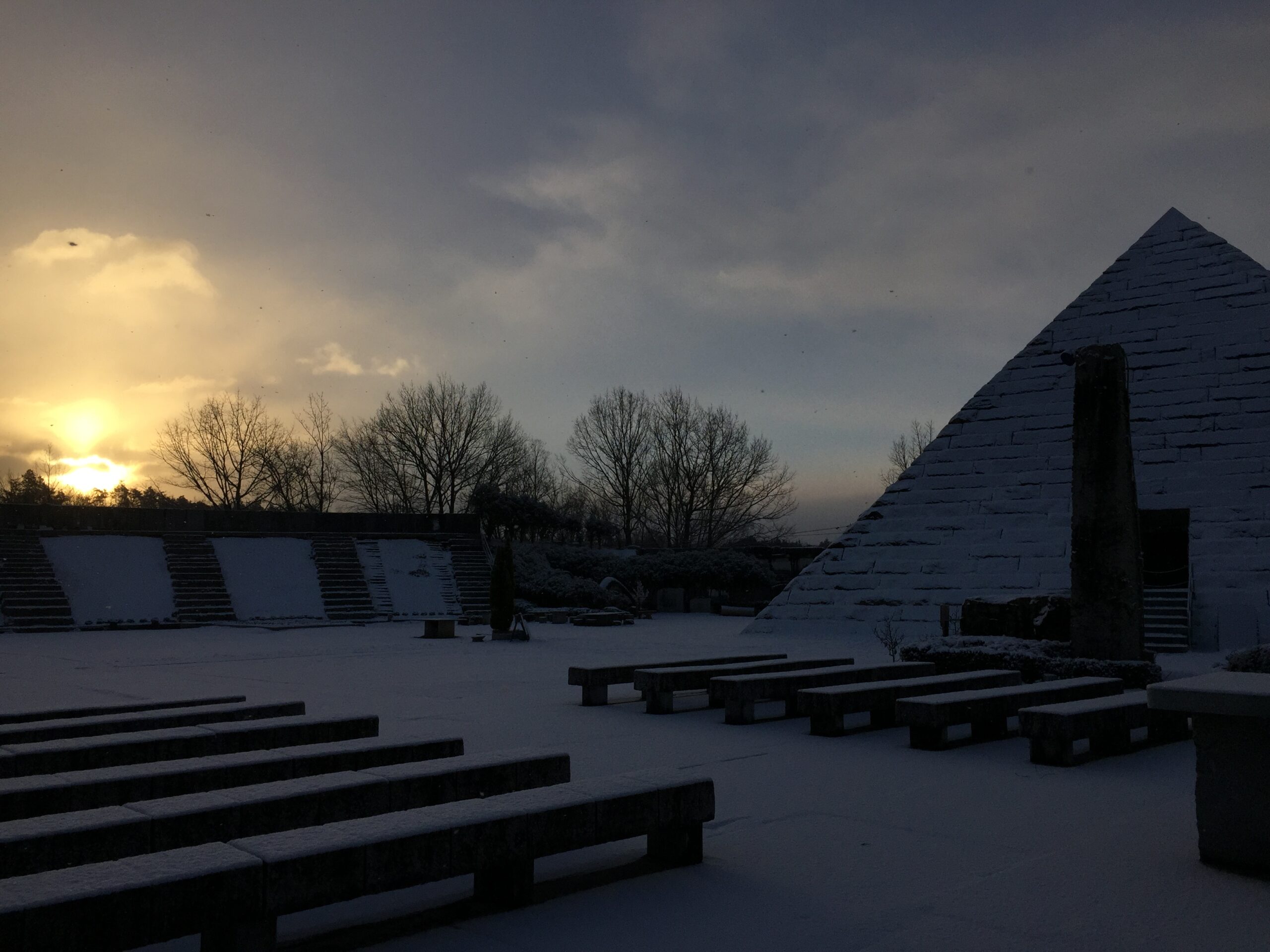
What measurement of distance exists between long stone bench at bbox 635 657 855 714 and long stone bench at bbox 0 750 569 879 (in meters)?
3.79

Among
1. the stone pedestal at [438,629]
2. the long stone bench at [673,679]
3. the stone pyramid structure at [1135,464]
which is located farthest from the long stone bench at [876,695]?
the stone pedestal at [438,629]

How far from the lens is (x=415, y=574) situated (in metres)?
29.7

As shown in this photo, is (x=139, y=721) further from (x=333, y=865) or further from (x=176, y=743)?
(x=333, y=865)

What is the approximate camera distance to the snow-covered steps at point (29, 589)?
22516mm

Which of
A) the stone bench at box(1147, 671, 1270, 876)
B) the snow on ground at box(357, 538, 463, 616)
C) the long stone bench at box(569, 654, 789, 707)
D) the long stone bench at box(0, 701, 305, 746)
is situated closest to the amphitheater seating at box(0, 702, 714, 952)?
the long stone bench at box(0, 701, 305, 746)

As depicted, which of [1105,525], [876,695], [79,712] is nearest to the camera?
[79,712]

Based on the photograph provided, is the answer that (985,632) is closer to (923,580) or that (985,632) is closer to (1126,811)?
(923,580)

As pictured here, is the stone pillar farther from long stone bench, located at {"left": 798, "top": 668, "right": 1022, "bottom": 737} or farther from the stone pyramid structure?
the stone pyramid structure

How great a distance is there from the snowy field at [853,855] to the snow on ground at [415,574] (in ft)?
59.4

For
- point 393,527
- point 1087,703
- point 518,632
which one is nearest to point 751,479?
point 393,527

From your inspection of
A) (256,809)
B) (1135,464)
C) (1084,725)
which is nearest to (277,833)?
(256,809)

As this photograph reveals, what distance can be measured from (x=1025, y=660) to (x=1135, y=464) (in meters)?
10.2

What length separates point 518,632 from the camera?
19.4 meters

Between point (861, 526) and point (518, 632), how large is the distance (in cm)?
783
